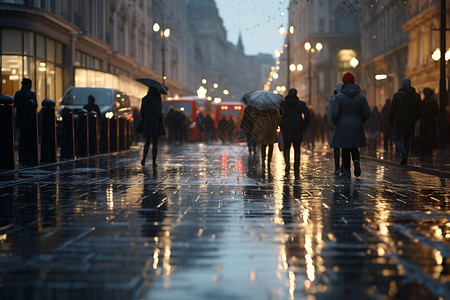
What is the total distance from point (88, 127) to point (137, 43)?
40.3 m

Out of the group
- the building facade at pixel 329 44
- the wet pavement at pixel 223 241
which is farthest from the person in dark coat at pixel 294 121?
the building facade at pixel 329 44

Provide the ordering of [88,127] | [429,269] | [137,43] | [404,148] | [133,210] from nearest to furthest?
[429,269], [133,210], [404,148], [88,127], [137,43]

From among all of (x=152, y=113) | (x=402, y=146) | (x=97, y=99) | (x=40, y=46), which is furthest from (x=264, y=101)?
(x=40, y=46)

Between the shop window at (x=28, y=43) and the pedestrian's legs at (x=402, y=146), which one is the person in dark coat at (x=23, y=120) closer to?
the pedestrian's legs at (x=402, y=146)

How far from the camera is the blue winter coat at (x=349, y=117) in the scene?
1335cm

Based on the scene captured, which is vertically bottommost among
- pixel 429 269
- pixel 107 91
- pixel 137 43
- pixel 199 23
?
pixel 429 269

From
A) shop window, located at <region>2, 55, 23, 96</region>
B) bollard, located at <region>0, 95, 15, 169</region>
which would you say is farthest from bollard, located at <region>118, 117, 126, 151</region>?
bollard, located at <region>0, 95, 15, 169</region>

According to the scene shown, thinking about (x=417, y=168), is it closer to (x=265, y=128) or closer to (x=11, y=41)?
(x=265, y=128)

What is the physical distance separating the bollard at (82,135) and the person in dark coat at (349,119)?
385 inches

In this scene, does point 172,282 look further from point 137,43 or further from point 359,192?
point 137,43

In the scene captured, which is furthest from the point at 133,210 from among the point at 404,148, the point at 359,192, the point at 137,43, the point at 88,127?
the point at 137,43

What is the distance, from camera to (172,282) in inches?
184

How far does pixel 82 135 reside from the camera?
22000 millimetres

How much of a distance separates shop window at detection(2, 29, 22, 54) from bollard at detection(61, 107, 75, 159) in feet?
44.9
